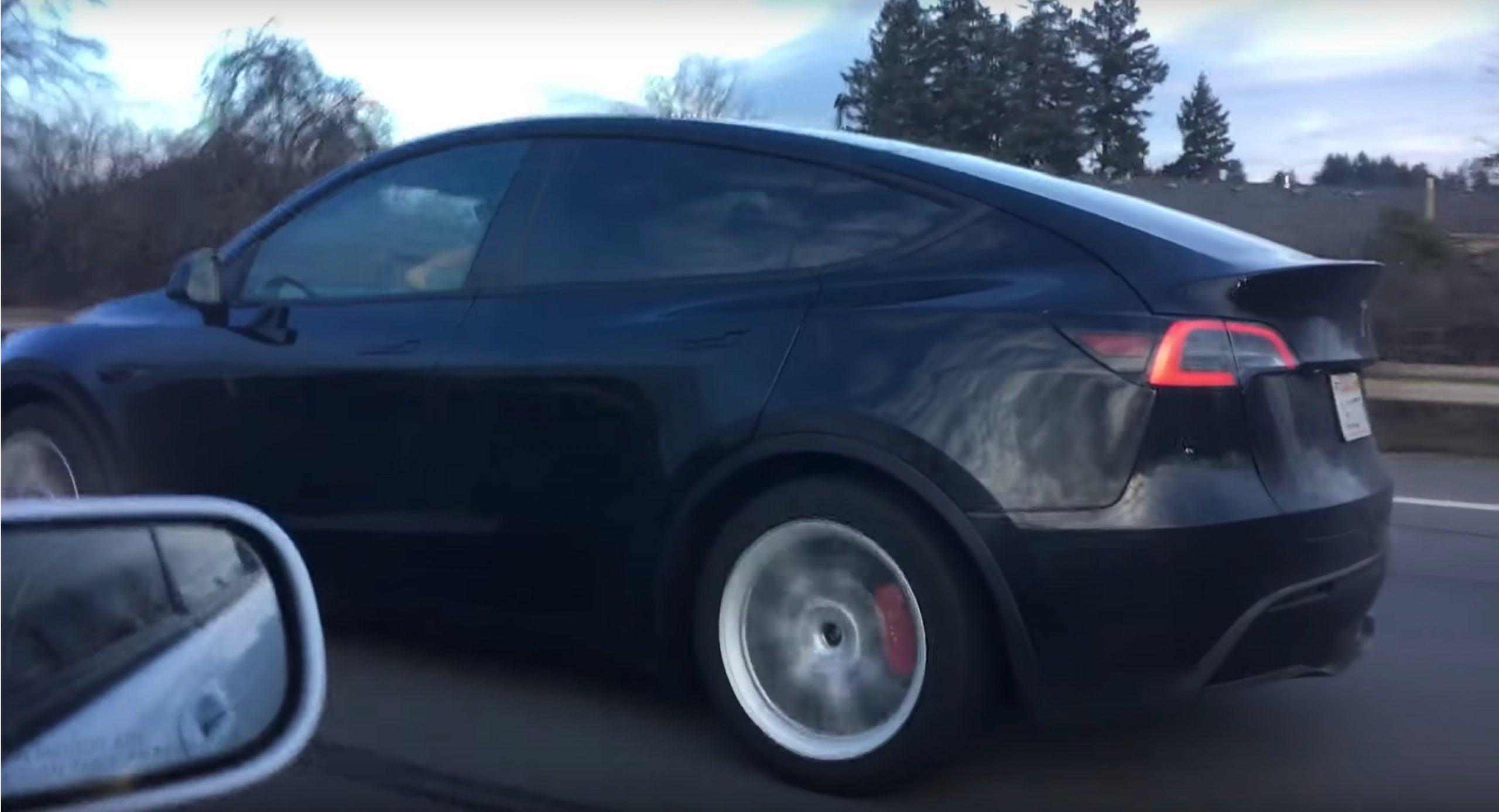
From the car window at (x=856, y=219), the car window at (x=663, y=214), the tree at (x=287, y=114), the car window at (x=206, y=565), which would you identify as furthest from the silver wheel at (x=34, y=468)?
the tree at (x=287, y=114)

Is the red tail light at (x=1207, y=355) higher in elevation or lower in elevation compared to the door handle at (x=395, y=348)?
lower

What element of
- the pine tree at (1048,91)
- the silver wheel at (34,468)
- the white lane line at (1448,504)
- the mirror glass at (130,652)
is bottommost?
the white lane line at (1448,504)

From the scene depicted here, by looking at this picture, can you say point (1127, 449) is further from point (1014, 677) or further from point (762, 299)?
point (762, 299)

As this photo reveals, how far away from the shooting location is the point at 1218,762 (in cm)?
456

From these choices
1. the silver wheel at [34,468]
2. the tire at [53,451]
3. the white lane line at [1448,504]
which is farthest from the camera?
the white lane line at [1448,504]

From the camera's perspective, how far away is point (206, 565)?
8.49 ft

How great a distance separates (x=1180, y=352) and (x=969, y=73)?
1297 centimetres

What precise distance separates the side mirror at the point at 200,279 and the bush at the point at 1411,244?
15.3 m

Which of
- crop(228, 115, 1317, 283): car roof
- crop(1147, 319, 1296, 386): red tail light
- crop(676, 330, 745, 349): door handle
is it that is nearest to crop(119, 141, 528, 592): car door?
crop(228, 115, 1317, 283): car roof

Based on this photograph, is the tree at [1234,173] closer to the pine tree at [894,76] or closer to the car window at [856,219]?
the pine tree at [894,76]

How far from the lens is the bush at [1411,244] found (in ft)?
61.3

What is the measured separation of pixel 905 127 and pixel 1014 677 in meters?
12.2

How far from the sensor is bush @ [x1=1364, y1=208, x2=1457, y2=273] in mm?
18688

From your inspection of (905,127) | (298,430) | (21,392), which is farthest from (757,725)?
(905,127)
